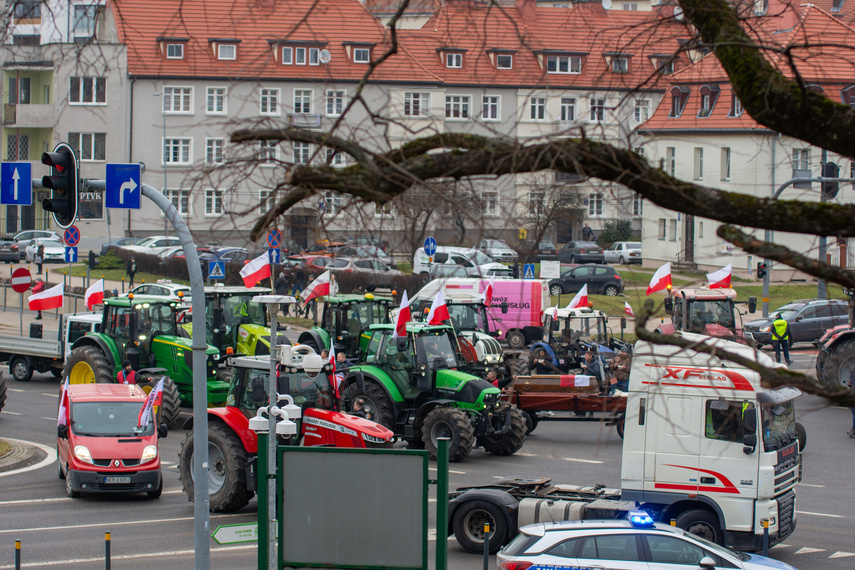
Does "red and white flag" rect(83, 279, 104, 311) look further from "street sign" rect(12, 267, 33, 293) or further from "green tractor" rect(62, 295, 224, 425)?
"green tractor" rect(62, 295, 224, 425)

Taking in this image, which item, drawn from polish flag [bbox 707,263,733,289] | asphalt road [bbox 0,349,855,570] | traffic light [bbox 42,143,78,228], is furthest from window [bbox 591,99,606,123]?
polish flag [bbox 707,263,733,289]

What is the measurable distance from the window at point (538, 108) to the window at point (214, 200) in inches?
71.9

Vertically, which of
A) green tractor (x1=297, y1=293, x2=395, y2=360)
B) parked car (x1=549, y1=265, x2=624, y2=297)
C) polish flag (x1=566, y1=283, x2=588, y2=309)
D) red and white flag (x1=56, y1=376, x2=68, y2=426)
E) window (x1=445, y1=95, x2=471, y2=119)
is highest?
window (x1=445, y1=95, x2=471, y2=119)

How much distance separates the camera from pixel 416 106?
566 cm

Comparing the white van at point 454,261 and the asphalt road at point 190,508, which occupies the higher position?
the white van at point 454,261

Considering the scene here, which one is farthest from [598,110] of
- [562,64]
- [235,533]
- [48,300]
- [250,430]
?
[48,300]

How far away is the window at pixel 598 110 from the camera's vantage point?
5.76 meters

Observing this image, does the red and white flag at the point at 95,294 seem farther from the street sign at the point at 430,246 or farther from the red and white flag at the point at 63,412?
the street sign at the point at 430,246

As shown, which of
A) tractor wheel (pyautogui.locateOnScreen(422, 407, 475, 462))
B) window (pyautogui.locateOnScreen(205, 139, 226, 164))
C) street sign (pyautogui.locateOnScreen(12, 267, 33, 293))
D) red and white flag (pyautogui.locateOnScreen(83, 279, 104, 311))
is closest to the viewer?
window (pyautogui.locateOnScreen(205, 139, 226, 164))

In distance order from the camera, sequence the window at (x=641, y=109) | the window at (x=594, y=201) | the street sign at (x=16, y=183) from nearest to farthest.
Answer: the window at (x=594, y=201) < the window at (x=641, y=109) < the street sign at (x=16, y=183)

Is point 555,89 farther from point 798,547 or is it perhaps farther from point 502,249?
point 798,547

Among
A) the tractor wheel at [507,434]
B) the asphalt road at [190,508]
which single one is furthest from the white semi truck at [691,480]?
the tractor wheel at [507,434]

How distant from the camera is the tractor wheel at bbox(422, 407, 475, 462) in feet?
60.1

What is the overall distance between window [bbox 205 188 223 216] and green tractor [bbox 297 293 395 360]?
20.2 m
